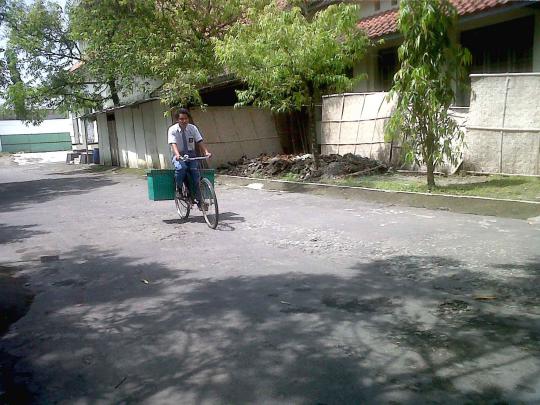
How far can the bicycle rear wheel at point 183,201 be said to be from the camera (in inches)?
309

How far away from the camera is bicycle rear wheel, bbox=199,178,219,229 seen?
Answer: 730cm

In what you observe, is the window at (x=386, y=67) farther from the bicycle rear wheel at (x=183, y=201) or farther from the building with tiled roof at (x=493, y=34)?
the bicycle rear wheel at (x=183, y=201)

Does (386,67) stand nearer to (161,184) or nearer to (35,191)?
(161,184)

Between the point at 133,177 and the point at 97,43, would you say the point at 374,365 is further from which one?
the point at 97,43

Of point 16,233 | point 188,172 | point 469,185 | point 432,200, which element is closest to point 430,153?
point 469,185

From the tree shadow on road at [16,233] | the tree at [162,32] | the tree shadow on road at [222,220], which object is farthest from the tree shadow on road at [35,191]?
the tree shadow on road at [222,220]

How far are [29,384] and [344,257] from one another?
343cm

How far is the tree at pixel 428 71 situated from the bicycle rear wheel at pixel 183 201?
4065 mm

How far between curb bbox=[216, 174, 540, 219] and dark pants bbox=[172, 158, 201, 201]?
11.6ft

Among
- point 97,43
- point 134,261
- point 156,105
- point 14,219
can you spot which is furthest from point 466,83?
point 97,43

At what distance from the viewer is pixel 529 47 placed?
11.3 metres

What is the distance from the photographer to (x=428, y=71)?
337 inches

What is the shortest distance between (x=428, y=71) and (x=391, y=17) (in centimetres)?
602

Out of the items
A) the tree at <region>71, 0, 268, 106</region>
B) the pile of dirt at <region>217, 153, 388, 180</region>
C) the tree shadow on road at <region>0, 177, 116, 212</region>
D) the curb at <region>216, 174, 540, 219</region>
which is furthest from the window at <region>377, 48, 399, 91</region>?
the tree shadow on road at <region>0, 177, 116, 212</region>
